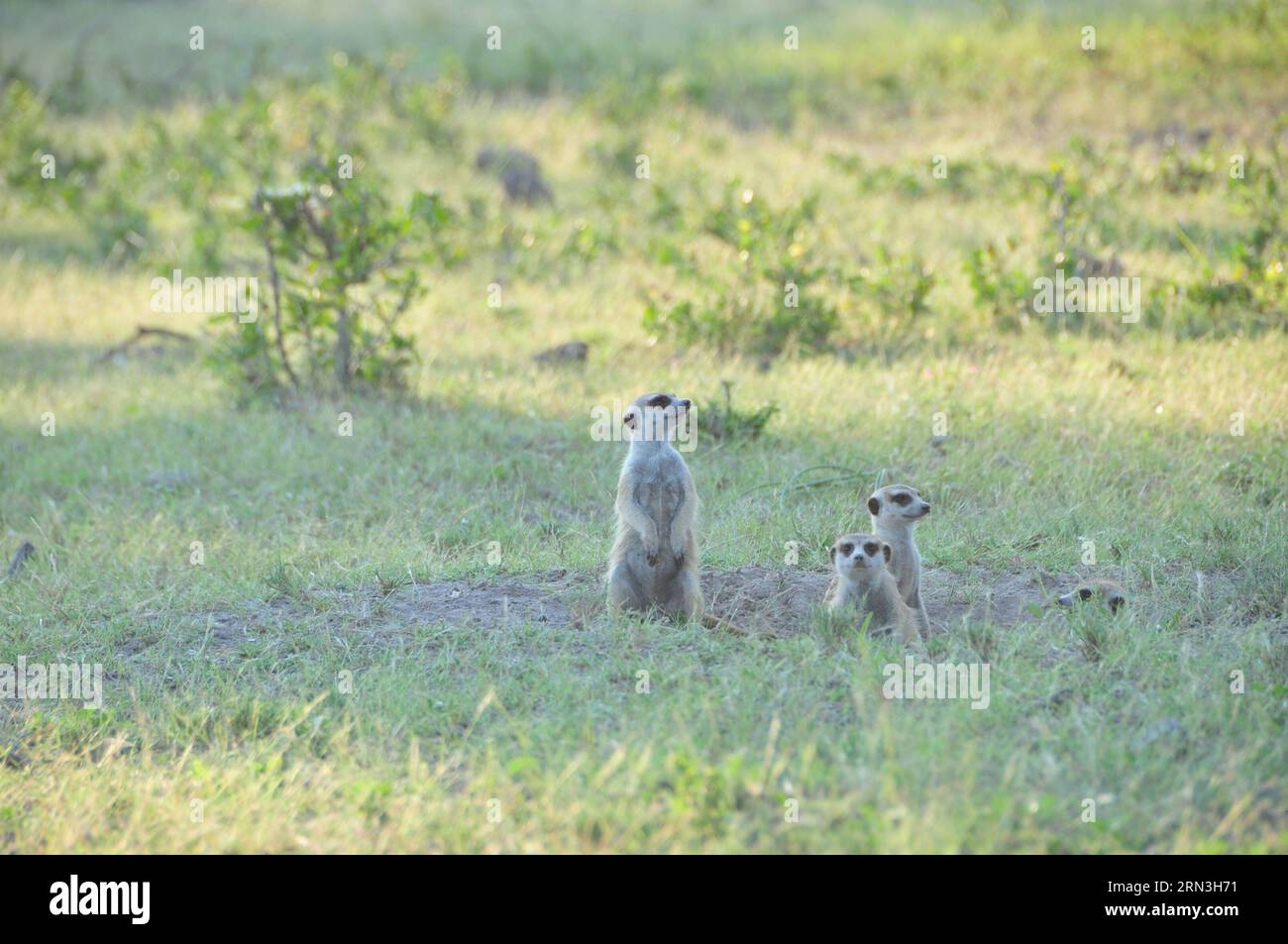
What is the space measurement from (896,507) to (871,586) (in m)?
0.56

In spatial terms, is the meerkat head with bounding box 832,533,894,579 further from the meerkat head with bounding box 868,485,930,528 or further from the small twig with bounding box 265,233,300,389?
the small twig with bounding box 265,233,300,389

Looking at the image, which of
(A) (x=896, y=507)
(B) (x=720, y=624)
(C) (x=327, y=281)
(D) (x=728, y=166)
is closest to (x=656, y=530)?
(B) (x=720, y=624)

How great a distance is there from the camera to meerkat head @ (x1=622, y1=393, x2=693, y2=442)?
19.0 ft

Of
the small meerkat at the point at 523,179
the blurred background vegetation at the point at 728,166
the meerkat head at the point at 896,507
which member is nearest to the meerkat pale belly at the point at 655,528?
the meerkat head at the point at 896,507

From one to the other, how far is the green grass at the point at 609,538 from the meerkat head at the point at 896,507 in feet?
1.46

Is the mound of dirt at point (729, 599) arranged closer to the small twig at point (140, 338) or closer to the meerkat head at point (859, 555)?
the meerkat head at point (859, 555)

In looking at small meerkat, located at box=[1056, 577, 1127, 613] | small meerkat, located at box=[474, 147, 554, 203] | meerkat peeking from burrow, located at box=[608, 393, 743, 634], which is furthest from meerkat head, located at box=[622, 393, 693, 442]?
small meerkat, located at box=[474, 147, 554, 203]

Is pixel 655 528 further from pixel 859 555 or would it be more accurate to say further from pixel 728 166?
pixel 728 166

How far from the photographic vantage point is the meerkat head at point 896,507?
5.85m

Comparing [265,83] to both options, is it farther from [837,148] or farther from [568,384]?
[568,384]

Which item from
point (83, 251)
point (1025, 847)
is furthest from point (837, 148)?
point (1025, 847)

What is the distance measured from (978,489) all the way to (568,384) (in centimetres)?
327

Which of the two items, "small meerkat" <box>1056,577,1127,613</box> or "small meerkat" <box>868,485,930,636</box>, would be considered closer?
"small meerkat" <box>1056,577,1127,613</box>

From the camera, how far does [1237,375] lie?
8.59 meters
